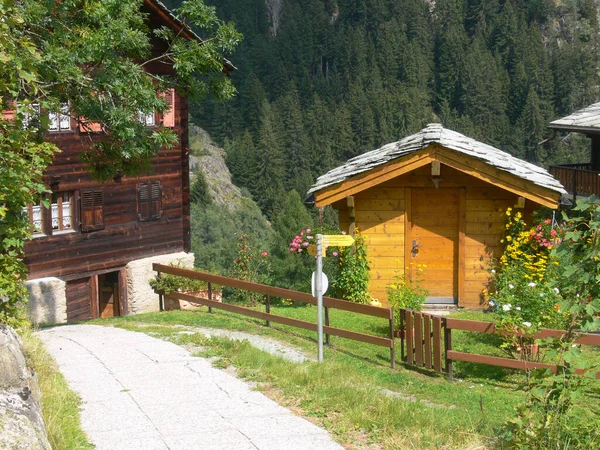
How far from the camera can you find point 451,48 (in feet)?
456

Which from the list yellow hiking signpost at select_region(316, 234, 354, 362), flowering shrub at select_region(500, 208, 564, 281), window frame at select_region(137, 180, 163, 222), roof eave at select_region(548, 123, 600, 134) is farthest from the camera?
roof eave at select_region(548, 123, 600, 134)

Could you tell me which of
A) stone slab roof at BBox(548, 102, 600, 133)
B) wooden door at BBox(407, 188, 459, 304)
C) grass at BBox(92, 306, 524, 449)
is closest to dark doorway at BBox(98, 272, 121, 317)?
grass at BBox(92, 306, 524, 449)

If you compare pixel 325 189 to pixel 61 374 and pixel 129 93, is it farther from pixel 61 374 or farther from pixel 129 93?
pixel 61 374

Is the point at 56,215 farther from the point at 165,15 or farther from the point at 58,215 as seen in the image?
the point at 165,15

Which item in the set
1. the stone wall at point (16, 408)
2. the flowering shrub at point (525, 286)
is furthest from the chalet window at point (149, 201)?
the stone wall at point (16, 408)

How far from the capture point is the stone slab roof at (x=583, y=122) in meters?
27.1

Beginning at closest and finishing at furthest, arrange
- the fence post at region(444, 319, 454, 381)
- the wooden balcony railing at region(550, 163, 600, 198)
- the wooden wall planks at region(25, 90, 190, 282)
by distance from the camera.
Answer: the fence post at region(444, 319, 454, 381), the wooden wall planks at region(25, 90, 190, 282), the wooden balcony railing at region(550, 163, 600, 198)

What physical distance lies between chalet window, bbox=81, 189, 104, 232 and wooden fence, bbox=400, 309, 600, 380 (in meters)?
13.3

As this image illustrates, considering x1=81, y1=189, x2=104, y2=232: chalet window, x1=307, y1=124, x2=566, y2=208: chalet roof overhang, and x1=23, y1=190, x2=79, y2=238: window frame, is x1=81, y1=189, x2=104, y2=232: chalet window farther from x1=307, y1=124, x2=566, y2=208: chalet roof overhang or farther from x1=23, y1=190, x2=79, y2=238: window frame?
x1=307, y1=124, x2=566, y2=208: chalet roof overhang

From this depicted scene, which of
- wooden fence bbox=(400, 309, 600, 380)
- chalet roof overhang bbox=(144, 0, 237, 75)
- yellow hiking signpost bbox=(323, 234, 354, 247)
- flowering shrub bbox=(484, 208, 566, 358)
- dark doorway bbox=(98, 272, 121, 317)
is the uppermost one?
chalet roof overhang bbox=(144, 0, 237, 75)

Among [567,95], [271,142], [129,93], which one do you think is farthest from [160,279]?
[567,95]

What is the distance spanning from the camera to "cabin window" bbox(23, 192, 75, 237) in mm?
21756

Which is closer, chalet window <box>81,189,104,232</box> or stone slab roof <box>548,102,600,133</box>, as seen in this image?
chalet window <box>81,189,104,232</box>

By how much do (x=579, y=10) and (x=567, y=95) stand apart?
31693mm
